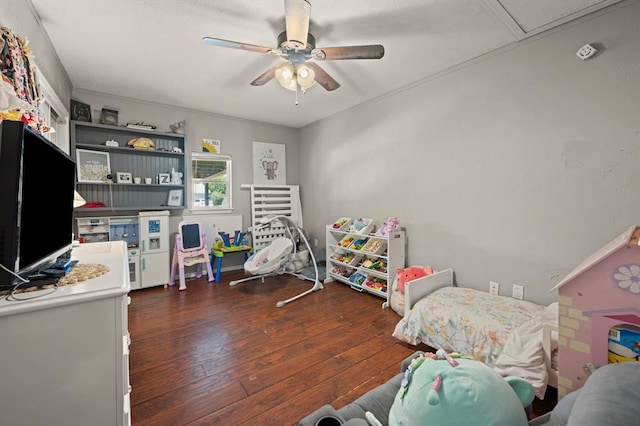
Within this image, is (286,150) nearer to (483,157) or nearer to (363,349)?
(483,157)

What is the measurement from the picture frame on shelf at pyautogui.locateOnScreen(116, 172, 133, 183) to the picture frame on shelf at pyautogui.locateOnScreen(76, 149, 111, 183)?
11 centimetres

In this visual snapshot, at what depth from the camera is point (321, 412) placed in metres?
0.98

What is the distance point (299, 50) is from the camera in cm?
200

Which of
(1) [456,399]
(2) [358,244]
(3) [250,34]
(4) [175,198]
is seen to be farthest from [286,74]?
(4) [175,198]

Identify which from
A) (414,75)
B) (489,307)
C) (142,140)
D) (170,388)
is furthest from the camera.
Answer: (142,140)

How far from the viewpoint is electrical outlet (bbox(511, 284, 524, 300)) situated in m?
2.26

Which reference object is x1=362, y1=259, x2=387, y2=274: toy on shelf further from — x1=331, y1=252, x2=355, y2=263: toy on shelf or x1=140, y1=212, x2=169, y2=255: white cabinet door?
x1=140, y1=212, x2=169, y2=255: white cabinet door

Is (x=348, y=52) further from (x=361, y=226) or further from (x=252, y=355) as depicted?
(x=252, y=355)

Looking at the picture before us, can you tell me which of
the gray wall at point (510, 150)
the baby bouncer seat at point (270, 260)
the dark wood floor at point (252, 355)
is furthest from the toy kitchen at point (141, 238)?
the gray wall at point (510, 150)

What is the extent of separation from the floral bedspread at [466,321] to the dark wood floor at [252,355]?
21cm

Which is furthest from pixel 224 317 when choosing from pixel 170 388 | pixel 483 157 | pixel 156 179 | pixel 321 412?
pixel 483 157

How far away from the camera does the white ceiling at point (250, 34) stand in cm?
186

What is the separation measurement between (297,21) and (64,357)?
2.04 meters

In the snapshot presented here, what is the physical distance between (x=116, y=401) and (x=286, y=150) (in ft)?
14.4
